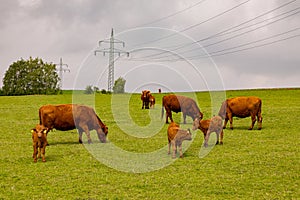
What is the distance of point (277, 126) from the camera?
27484mm

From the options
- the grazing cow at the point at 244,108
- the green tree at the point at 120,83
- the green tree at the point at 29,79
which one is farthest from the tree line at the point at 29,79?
the grazing cow at the point at 244,108

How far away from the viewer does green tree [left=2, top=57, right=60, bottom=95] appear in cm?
13120

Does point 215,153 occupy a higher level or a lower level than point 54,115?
lower

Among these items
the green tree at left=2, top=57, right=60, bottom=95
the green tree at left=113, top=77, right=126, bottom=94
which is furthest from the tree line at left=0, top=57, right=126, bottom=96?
the green tree at left=113, top=77, right=126, bottom=94

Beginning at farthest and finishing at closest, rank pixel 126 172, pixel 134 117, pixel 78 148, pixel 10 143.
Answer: pixel 134 117
pixel 10 143
pixel 78 148
pixel 126 172

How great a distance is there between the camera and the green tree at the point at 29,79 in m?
131

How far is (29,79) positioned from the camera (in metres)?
133

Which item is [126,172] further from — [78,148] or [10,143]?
[10,143]

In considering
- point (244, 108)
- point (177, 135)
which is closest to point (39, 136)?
point (177, 135)

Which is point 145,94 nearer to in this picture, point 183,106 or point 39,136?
point 183,106

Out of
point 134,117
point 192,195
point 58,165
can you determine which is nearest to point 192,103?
point 134,117

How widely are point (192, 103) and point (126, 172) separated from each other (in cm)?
1364

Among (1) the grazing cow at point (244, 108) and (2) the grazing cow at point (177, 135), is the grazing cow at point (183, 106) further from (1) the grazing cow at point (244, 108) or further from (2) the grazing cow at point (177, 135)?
(2) the grazing cow at point (177, 135)

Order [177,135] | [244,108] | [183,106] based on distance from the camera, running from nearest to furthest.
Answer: [177,135] < [244,108] < [183,106]
